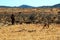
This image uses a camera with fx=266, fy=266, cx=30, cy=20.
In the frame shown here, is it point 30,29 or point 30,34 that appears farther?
point 30,29

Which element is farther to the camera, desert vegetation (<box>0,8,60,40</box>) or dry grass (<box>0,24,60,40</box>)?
desert vegetation (<box>0,8,60,40</box>)

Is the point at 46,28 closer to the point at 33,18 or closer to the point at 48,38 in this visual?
the point at 48,38

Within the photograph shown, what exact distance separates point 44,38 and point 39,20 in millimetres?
20427

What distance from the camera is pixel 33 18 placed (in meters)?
44.1

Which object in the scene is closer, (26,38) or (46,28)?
(26,38)

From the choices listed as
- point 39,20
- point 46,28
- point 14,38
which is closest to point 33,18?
point 39,20

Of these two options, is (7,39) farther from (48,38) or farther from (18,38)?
(48,38)

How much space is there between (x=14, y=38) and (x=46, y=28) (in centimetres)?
768

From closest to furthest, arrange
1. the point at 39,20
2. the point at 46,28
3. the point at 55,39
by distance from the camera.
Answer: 1. the point at 55,39
2. the point at 46,28
3. the point at 39,20

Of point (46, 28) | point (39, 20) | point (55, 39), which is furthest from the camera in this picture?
point (39, 20)

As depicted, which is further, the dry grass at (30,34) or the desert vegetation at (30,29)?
the desert vegetation at (30,29)

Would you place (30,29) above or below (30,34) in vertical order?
below

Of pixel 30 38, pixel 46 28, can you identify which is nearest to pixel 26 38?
pixel 30 38

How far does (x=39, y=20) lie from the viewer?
42.1 metres
